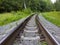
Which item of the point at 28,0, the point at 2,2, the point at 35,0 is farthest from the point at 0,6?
the point at 35,0

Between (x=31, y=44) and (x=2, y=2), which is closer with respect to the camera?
(x=31, y=44)

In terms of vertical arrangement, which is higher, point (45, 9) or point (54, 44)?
point (54, 44)

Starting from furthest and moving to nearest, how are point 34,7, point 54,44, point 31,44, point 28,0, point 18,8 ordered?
point 34,7, point 28,0, point 18,8, point 31,44, point 54,44

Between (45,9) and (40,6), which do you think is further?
(45,9)

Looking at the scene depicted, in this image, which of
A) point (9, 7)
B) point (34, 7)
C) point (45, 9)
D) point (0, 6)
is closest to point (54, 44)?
point (0, 6)

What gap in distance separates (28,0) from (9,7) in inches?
1077

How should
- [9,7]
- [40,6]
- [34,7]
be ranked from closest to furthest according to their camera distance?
[9,7] < [34,7] < [40,6]

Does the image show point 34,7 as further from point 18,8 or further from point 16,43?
point 16,43

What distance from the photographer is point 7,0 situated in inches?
1869

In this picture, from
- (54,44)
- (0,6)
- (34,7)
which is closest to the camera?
(54,44)

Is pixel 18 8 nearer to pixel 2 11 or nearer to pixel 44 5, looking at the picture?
pixel 2 11

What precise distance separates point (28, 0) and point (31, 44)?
225 feet

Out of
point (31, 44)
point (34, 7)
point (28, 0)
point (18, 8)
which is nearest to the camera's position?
point (31, 44)

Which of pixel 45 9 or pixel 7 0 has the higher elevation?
pixel 7 0
